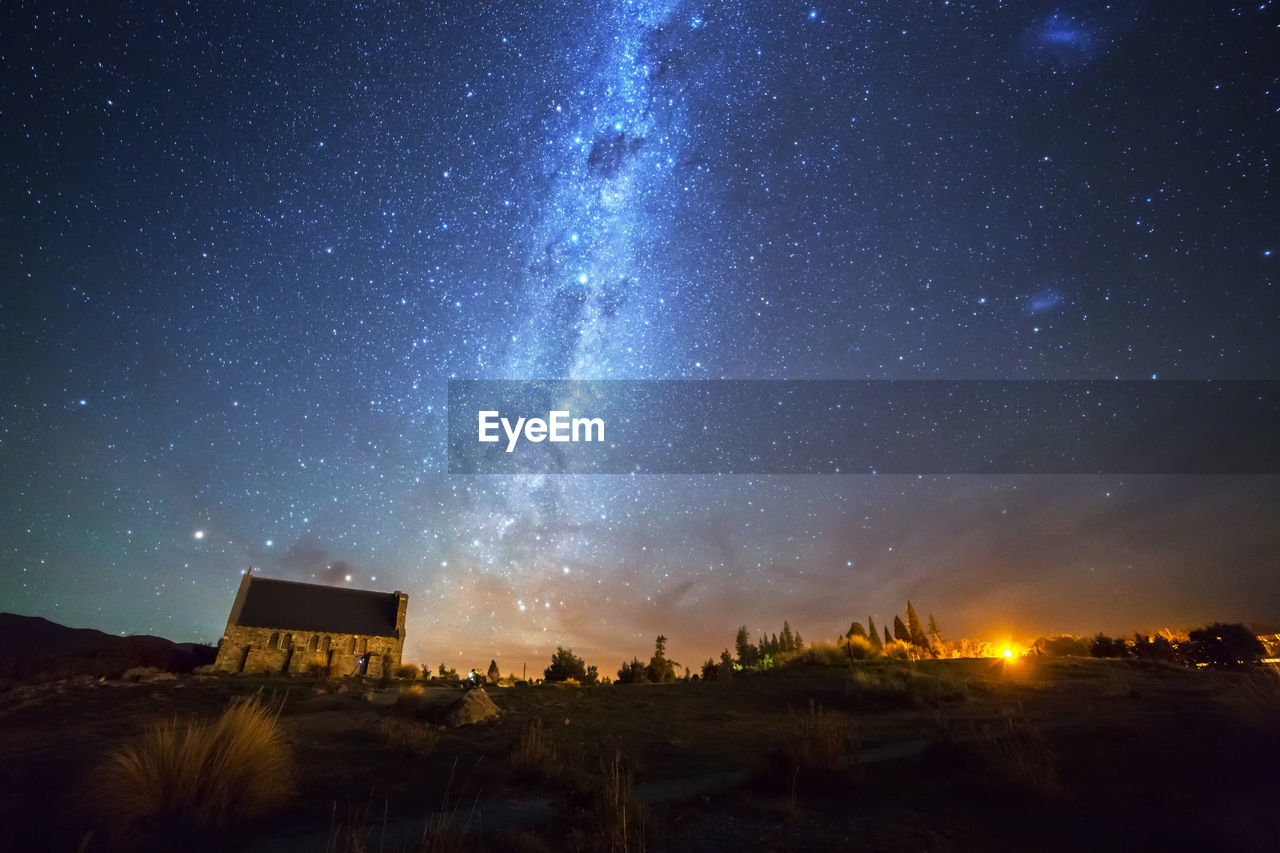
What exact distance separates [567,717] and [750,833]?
12.6 m

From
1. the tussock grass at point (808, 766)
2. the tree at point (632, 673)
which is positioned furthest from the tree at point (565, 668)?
the tussock grass at point (808, 766)

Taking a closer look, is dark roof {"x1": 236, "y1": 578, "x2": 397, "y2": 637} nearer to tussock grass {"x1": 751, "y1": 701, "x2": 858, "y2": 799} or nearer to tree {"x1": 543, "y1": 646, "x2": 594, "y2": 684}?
tree {"x1": 543, "y1": 646, "x2": 594, "y2": 684}

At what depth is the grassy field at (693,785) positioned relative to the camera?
6.14m

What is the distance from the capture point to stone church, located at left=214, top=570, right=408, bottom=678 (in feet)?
144

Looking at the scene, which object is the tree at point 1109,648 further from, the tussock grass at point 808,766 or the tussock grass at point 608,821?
the tussock grass at point 608,821

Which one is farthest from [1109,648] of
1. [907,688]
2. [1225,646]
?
[907,688]

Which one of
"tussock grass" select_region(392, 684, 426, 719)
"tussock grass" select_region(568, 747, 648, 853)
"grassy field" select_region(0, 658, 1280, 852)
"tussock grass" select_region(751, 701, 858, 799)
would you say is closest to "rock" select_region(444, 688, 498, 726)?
"grassy field" select_region(0, 658, 1280, 852)

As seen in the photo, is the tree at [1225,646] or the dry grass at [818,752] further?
the tree at [1225,646]

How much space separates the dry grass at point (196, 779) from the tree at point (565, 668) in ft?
128

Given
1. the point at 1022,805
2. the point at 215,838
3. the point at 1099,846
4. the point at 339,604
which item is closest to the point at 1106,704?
the point at 1022,805

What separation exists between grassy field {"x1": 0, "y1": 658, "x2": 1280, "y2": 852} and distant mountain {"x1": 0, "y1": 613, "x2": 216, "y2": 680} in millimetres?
25839

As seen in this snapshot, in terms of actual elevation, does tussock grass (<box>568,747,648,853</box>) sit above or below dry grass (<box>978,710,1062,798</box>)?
below

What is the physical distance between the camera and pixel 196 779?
7086mm

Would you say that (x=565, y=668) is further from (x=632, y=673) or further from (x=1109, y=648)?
(x=1109, y=648)
